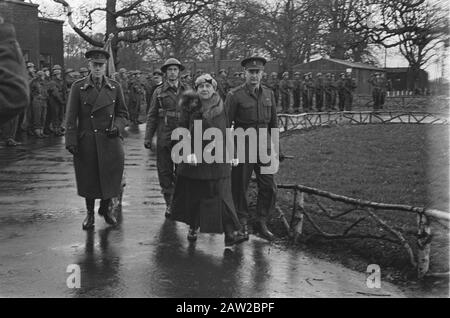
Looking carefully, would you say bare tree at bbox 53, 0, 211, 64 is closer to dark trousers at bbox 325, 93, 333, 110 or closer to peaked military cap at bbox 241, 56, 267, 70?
dark trousers at bbox 325, 93, 333, 110

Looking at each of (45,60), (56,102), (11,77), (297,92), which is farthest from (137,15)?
(11,77)

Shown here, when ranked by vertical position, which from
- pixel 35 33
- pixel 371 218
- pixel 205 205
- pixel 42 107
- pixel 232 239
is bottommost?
pixel 232 239

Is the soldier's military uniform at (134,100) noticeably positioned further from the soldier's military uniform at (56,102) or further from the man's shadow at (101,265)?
the man's shadow at (101,265)

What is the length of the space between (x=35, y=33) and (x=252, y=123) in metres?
24.0

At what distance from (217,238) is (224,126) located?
A: 4.53 ft

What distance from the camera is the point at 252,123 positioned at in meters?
7.46

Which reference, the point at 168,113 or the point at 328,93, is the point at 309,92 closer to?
the point at 328,93

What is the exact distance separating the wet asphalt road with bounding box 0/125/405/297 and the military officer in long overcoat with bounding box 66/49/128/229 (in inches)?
19.8

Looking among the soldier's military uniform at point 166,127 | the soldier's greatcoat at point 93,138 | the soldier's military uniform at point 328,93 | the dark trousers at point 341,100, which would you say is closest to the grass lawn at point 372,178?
the soldier's military uniform at point 166,127

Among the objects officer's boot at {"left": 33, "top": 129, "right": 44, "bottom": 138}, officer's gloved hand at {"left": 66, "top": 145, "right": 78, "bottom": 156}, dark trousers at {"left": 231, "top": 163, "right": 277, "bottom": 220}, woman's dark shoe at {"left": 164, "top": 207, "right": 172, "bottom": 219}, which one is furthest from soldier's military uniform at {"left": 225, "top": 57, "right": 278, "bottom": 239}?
officer's boot at {"left": 33, "top": 129, "right": 44, "bottom": 138}

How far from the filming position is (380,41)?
9867 mm

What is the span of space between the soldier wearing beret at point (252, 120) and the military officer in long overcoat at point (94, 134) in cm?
148

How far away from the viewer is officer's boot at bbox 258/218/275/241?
7.43m
